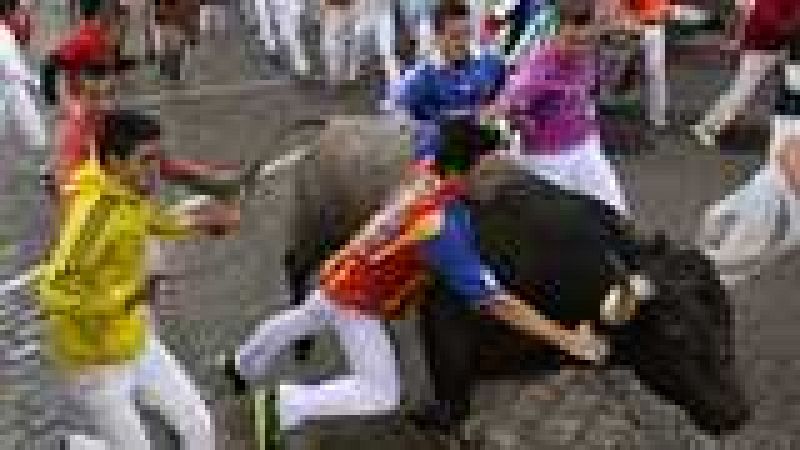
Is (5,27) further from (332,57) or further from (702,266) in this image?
(702,266)

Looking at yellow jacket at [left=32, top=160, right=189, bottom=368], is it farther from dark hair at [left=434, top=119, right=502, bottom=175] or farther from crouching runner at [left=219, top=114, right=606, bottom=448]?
dark hair at [left=434, top=119, right=502, bottom=175]

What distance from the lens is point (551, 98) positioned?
22.1 ft

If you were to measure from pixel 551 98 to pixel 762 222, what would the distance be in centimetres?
111

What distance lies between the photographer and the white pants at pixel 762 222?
682 centimetres

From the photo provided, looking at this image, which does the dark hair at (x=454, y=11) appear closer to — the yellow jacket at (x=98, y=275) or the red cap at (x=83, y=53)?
the red cap at (x=83, y=53)

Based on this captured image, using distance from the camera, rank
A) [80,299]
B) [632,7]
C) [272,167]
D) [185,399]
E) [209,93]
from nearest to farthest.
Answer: [80,299], [185,399], [272,167], [632,7], [209,93]

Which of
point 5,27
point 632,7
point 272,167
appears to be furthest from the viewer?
point 5,27

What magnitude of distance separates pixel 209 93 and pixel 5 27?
2.39m

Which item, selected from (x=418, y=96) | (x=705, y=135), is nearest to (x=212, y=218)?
(x=418, y=96)

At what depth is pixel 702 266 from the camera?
16.8 feet

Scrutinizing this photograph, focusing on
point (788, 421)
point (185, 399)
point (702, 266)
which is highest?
point (702, 266)

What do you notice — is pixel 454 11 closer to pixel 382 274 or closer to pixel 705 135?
pixel 382 274

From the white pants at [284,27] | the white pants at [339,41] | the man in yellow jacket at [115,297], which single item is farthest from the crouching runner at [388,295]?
the white pants at [284,27]

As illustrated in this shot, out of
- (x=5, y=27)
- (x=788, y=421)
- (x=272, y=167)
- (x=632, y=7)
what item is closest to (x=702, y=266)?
(x=788, y=421)
